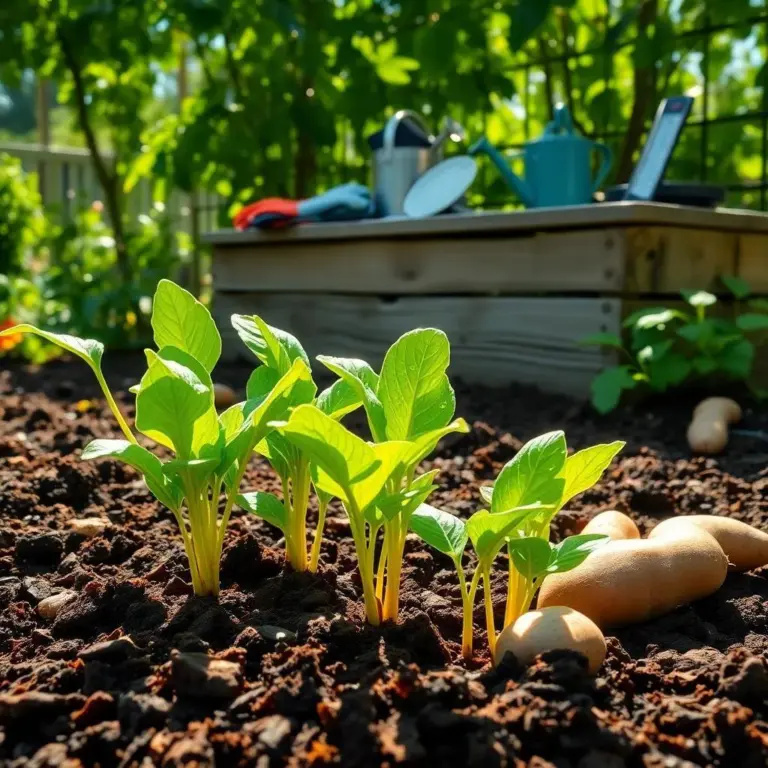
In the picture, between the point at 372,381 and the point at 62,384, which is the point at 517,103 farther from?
the point at 372,381

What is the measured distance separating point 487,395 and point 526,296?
1.25 feet

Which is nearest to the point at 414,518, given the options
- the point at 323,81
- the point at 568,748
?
the point at 568,748

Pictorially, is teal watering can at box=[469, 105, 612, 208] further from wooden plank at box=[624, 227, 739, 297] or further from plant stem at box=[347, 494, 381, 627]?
plant stem at box=[347, 494, 381, 627]

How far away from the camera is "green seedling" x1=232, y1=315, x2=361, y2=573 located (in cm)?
134

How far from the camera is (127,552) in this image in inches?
62.8

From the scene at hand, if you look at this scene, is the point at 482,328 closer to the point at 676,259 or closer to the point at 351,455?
the point at 676,259

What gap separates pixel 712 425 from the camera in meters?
2.33

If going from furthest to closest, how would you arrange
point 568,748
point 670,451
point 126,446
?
point 670,451
point 126,446
point 568,748

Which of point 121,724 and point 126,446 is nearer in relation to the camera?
point 121,724

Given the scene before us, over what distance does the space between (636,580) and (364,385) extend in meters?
0.49

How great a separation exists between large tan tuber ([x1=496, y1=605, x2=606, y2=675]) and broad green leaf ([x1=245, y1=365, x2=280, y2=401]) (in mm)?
496

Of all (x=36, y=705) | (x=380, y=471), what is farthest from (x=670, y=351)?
Answer: (x=36, y=705)

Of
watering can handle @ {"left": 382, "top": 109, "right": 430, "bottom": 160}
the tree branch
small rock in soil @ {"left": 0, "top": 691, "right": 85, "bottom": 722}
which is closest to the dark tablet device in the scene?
watering can handle @ {"left": 382, "top": 109, "right": 430, "bottom": 160}

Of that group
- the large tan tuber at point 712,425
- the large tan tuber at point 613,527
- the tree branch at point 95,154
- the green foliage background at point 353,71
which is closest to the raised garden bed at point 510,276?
the large tan tuber at point 712,425
